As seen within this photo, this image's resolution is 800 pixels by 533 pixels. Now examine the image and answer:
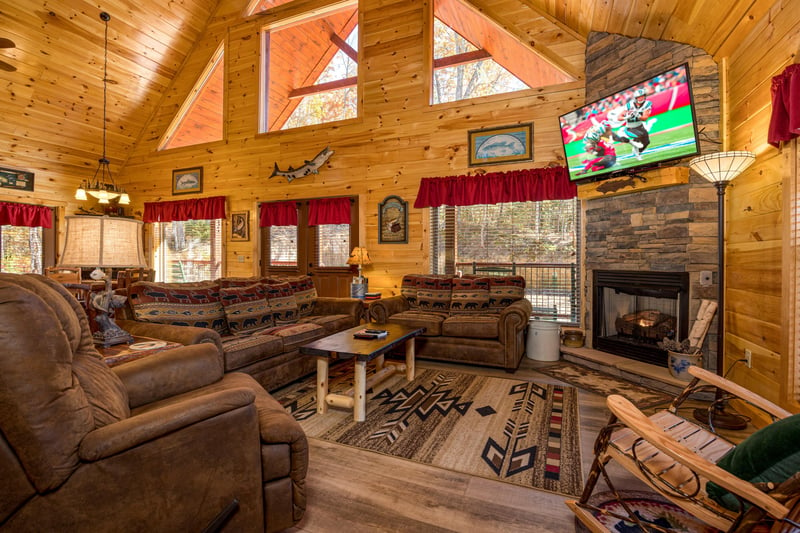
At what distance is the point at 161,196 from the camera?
725 cm

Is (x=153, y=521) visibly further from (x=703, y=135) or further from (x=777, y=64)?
(x=703, y=135)

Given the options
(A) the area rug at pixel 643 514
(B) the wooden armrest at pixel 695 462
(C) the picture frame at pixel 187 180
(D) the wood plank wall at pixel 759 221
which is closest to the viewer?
(B) the wooden armrest at pixel 695 462

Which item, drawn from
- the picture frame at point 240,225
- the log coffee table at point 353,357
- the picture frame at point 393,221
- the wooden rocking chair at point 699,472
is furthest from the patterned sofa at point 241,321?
the picture frame at point 240,225

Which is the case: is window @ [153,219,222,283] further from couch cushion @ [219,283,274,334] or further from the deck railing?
the deck railing

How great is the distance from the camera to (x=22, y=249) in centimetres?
660

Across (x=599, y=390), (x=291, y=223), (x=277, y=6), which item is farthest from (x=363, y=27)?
(x=599, y=390)

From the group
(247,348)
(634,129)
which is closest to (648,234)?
(634,129)

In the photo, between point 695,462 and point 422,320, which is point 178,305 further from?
point 695,462

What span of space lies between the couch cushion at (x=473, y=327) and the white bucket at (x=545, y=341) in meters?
0.53

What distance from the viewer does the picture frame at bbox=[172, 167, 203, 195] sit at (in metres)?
6.86

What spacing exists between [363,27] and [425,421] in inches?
224

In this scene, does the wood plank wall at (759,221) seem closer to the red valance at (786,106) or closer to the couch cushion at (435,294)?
the red valance at (786,106)

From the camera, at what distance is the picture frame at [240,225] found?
6469 mm

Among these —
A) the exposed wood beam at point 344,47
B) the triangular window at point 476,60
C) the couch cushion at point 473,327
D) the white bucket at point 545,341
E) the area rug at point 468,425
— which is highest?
the exposed wood beam at point 344,47
